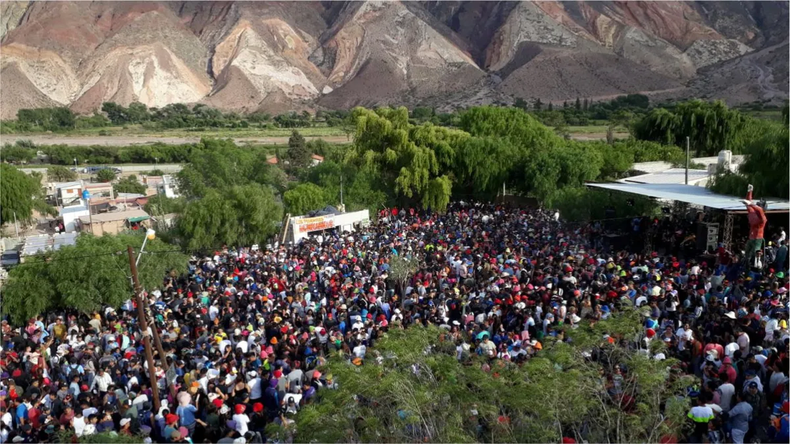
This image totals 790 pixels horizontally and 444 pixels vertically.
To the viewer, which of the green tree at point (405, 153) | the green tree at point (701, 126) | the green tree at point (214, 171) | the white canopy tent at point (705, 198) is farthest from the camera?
the green tree at point (701, 126)

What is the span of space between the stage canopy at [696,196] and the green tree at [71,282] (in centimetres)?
1431

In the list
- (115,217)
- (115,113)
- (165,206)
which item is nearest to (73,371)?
(165,206)

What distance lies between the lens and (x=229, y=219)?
82.3 feet

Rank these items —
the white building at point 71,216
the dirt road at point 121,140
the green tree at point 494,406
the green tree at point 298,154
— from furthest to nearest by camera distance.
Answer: the dirt road at point 121,140 → the green tree at point 298,154 → the white building at point 71,216 → the green tree at point 494,406

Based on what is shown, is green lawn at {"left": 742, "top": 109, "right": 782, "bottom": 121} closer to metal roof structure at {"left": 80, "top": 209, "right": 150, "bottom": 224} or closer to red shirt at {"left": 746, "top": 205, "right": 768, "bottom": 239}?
metal roof structure at {"left": 80, "top": 209, "right": 150, "bottom": 224}

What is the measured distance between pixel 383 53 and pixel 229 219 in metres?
140

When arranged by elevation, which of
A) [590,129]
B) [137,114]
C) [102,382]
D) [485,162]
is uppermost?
[137,114]

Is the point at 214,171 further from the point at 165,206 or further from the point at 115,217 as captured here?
the point at 165,206

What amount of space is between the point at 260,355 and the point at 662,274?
858 centimetres

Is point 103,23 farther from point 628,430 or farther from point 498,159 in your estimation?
point 628,430

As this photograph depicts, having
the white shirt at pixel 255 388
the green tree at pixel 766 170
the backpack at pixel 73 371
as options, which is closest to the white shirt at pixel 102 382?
the backpack at pixel 73 371

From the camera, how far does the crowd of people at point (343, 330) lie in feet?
30.3

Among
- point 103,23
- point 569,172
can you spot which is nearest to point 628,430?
point 569,172

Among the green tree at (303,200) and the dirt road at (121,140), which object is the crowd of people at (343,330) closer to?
the green tree at (303,200)
